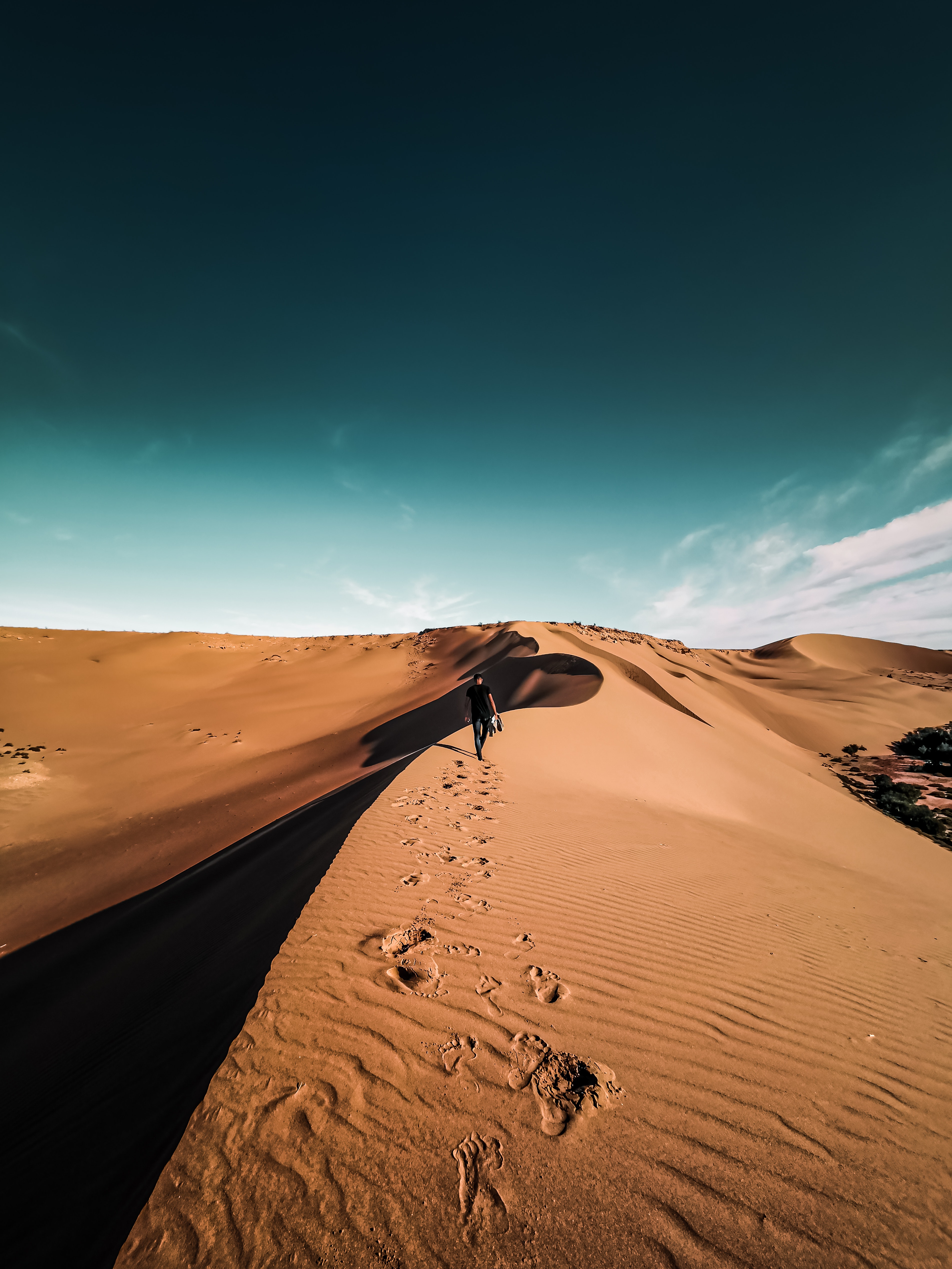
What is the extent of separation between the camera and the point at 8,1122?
119 inches

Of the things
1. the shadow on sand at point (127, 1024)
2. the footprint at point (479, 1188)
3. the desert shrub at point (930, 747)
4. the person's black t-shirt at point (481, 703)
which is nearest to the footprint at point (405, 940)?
the shadow on sand at point (127, 1024)

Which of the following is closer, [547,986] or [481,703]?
[547,986]

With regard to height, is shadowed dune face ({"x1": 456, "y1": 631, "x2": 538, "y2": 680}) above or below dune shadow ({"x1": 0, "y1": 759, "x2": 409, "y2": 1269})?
above

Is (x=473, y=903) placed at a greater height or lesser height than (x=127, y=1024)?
greater

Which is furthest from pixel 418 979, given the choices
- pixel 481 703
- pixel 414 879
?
pixel 481 703

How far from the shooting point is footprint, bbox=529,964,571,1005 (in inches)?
107

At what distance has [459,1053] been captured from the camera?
227cm

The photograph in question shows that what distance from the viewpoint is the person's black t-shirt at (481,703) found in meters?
9.16

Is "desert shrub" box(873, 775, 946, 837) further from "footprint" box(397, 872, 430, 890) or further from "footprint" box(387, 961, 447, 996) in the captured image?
"footprint" box(387, 961, 447, 996)

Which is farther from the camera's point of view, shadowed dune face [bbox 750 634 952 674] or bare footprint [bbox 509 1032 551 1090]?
shadowed dune face [bbox 750 634 952 674]

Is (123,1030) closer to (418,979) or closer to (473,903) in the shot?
(418,979)

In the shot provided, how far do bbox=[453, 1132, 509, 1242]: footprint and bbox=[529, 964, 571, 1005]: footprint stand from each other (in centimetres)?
94

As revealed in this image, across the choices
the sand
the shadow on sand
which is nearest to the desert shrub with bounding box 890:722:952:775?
the sand

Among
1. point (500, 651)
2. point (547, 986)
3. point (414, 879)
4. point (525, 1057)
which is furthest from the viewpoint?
point (500, 651)
